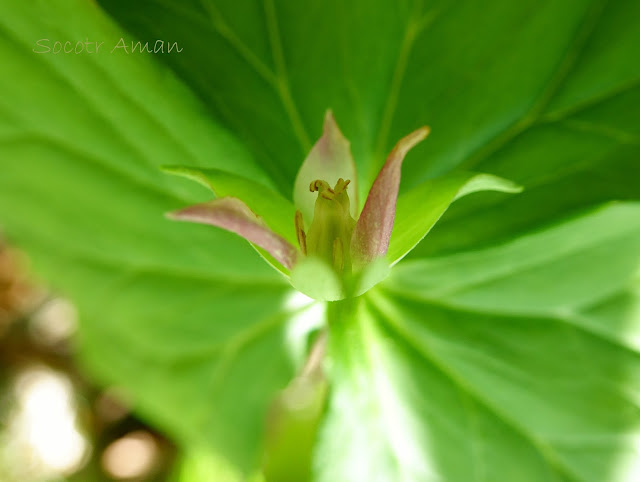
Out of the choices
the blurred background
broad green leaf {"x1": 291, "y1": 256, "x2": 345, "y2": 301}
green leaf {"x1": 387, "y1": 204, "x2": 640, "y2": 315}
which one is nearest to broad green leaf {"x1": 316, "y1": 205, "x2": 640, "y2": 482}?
green leaf {"x1": 387, "y1": 204, "x2": 640, "y2": 315}

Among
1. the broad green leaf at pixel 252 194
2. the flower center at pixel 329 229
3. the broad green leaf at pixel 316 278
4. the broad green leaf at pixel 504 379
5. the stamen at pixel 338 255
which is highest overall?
the broad green leaf at pixel 252 194

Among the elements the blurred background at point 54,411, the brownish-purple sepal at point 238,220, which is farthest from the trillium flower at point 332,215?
the blurred background at point 54,411

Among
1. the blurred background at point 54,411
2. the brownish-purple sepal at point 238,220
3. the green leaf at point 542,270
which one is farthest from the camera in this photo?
the blurred background at point 54,411

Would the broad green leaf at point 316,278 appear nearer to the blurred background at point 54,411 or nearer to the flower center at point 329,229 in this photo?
the flower center at point 329,229

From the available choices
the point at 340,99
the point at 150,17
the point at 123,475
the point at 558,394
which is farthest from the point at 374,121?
the point at 123,475

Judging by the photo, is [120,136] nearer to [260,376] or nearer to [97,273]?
[97,273]

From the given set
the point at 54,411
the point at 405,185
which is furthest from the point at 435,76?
the point at 54,411

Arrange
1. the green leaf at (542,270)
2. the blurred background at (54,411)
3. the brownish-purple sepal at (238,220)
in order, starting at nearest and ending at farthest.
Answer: the brownish-purple sepal at (238,220) → the green leaf at (542,270) → the blurred background at (54,411)
